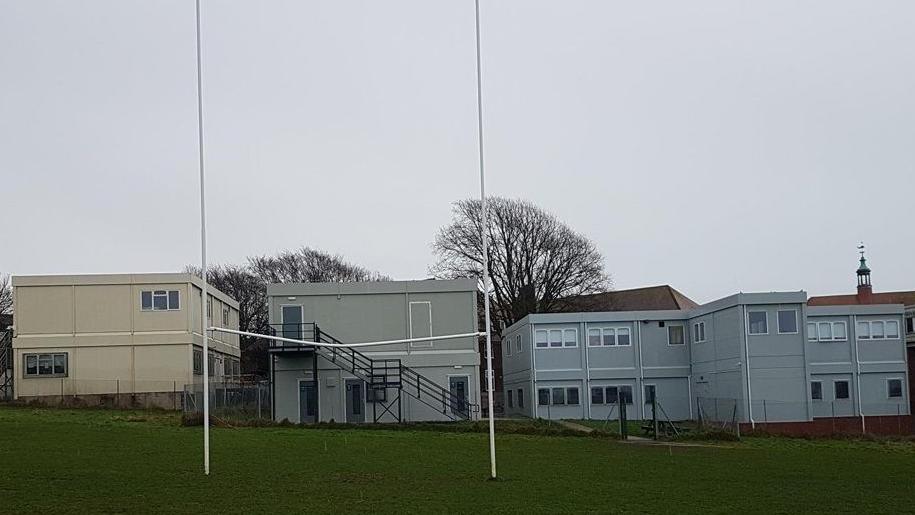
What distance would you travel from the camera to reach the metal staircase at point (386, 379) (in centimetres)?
4516

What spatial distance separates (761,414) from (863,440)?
627 centimetres

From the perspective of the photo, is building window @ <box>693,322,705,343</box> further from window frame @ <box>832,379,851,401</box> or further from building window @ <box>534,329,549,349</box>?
building window @ <box>534,329,549,349</box>

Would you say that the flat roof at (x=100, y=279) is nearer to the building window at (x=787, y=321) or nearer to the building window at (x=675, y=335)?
the building window at (x=675, y=335)

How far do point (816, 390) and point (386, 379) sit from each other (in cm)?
2182

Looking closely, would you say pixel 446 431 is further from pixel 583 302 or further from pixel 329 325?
pixel 583 302

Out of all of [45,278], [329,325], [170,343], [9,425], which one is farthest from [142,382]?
[9,425]

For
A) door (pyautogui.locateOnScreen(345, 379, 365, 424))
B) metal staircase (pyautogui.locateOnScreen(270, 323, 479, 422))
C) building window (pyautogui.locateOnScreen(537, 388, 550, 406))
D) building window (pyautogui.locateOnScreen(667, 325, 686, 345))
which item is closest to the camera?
metal staircase (pyautogui.locateOnScreen(270, 323, 479, 422))

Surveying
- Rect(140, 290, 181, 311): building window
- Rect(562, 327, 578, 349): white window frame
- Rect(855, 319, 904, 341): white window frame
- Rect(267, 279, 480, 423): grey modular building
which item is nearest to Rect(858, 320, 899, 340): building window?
Rect(855, 319, 904, 341): white window frame

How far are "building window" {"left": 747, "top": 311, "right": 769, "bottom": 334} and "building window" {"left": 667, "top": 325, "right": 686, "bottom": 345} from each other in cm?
676

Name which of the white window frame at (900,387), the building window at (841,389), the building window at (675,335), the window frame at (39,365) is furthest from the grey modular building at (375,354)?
the white window frame at (900,387)

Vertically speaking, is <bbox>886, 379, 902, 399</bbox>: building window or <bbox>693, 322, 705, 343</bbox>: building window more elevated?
<bbox>693, 322, 705, 343</bbox>: building window

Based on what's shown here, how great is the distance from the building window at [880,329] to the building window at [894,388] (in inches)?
83.0

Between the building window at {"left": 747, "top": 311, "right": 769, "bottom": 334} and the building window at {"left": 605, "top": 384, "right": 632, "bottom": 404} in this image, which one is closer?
the building window at {"left": 747, "top": 311, "right": 769, "bottom": 334}

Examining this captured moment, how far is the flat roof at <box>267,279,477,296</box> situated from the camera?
156ft
